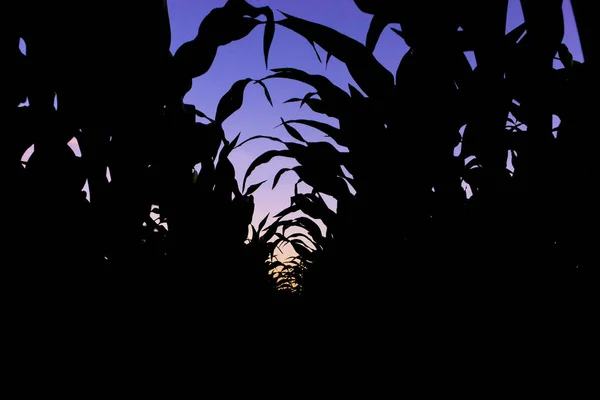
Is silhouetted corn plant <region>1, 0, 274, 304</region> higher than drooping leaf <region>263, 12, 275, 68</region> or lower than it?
lower

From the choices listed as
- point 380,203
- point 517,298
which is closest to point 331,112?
point 380,203

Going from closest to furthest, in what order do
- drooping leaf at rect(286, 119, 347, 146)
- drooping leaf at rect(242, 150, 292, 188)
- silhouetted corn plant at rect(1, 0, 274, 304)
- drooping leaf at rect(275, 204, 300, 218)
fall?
silhouetted corn plant at rect(1, 0, 274, 304), drooping leaf at rect(286, 119, 347, 146), drooping leaf at rect(242, 150, 292, 188), drooping leaf at rect(275, 204, 300, 218)

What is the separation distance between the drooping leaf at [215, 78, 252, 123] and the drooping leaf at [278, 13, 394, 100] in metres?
0.33

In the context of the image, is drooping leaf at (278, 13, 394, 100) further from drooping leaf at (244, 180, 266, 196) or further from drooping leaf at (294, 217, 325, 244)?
drooping leaf at (294, 217, 325, 244)

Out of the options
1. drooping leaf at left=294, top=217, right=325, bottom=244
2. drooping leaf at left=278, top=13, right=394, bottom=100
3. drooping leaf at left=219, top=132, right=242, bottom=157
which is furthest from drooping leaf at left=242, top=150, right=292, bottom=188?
drooping leaf at left=294, top=217, right=325, bottom=244

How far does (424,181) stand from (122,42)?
25.7 inches

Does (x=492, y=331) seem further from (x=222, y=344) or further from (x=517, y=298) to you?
(x=222, y=344)

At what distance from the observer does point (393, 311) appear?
73 cm

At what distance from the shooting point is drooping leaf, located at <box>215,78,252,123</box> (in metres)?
1.09

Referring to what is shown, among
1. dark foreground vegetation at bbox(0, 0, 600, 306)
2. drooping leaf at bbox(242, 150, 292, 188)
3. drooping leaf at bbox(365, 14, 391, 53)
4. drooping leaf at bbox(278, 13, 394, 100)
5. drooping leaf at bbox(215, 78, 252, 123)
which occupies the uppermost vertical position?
drooping leaf at bbox(215, 78, 252, 123)

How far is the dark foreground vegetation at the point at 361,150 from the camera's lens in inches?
23.8

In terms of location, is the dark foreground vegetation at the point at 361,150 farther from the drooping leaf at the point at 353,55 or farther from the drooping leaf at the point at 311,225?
the drooping leaf at the point at 311,225

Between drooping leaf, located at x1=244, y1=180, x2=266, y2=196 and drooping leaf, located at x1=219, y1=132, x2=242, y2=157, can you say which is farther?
drooping leaf, located at x1=244, y1=180, x2=266, y2=196

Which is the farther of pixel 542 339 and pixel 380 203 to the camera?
pixel 380 203
